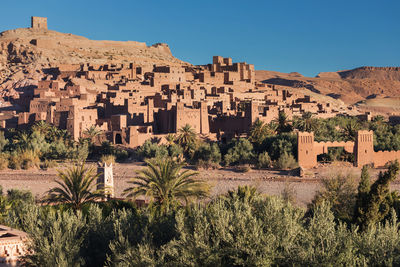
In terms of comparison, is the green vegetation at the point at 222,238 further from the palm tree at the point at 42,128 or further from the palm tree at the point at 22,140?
the palm tree at the point at 42,128

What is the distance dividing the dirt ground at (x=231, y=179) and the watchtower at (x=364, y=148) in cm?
69

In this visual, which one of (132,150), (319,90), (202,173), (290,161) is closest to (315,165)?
(290,161)

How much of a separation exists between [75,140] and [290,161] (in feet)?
43.8

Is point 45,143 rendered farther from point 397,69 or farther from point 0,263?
point 397,69

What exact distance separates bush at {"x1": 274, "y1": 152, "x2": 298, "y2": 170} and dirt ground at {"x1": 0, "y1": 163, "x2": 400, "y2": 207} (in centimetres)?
43

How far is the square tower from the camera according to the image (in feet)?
243

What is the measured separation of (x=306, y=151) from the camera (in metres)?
25.8

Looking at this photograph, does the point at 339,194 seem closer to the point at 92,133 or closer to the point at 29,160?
the point at 92,133

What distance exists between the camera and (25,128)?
34781 millimetres

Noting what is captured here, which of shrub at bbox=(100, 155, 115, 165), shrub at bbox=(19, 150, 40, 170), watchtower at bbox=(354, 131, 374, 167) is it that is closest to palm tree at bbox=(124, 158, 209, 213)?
watchtower at bbox=(354, 131, 374, 167)

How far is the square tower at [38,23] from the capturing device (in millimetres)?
74000

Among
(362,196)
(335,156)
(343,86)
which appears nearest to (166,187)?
(362,196)

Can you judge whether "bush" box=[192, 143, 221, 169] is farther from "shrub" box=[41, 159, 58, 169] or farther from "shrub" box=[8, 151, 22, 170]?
"shrub" box=[8, 151, 22, 170]

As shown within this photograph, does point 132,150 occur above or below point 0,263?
above
